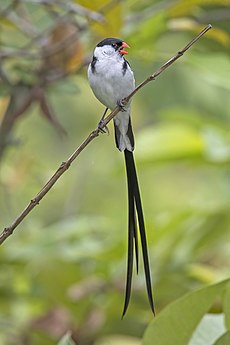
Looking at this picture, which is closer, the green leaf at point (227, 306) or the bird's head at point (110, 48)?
the green leaf at point (227, 306)

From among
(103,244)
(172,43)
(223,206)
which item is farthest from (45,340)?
(172,43)

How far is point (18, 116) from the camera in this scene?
1.75m

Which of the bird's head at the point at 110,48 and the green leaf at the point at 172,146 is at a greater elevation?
the green leaf at the point at 172,146

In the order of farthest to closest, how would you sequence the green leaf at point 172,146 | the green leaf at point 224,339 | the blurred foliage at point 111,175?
the green leaf at point 172,146 < the blurred foliage at point 111,175 < the green leaf at point 224,339

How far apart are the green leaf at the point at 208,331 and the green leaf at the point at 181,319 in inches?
1.7

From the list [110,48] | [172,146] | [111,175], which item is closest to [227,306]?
[110,48]

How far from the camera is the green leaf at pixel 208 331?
125cm

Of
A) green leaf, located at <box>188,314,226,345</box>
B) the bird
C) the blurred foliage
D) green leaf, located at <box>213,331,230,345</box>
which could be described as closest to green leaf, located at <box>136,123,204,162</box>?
the blurred foliage

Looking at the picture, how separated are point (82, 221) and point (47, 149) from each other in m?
1.79

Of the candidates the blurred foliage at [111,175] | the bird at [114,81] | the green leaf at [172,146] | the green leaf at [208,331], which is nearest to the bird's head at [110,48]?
the bird at [114,81]

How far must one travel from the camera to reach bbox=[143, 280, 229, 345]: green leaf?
1.20 metres

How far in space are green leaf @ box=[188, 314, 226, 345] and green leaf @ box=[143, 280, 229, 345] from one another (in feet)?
0.14

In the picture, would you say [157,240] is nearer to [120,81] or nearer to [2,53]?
[2,53]

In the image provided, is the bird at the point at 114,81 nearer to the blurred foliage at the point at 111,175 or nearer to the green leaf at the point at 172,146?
the blurred foliage at the point at 111,175
